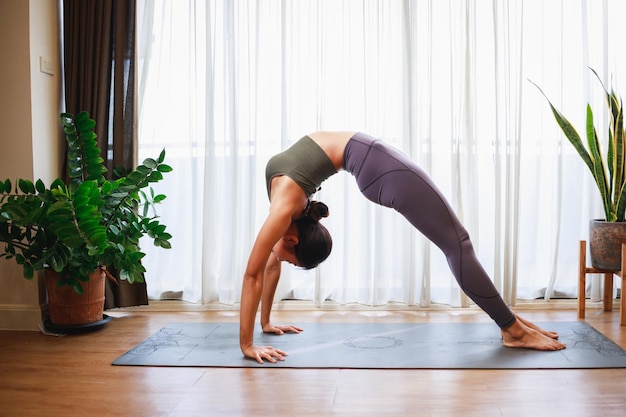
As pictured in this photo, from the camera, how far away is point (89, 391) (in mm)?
2354

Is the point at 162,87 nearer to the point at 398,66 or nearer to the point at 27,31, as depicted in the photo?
the point at 27,31

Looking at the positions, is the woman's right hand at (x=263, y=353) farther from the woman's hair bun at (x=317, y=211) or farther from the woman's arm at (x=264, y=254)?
the woman's hair bun at (x=317, y=211)

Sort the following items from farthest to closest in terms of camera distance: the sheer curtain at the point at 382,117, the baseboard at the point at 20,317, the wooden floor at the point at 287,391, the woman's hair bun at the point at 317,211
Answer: the sheer curtain at the point at 382,117
the baseboard at the point at 20,317
the woman's hair bun at the point at 317,211
the wooden floor at the point at 287,391

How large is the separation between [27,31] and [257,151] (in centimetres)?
142

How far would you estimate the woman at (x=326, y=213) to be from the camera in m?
2.61

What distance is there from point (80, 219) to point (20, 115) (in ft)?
3.03

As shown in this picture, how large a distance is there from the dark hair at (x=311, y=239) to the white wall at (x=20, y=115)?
163 centimetres

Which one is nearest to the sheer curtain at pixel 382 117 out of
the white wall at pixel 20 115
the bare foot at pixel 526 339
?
the white wall at pixel 20 115

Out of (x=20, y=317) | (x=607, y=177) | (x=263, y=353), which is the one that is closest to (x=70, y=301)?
(x=20, y=317)

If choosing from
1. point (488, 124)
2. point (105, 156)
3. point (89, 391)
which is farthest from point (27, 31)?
point (488, 124)

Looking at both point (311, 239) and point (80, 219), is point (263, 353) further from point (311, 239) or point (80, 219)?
point (80, 219)

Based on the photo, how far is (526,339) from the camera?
277 cm

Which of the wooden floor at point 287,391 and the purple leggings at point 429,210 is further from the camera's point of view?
the purple leggings at point 429,210

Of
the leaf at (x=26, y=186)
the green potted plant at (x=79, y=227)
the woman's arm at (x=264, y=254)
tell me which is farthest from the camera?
the leaf at (x=26, y=186)
